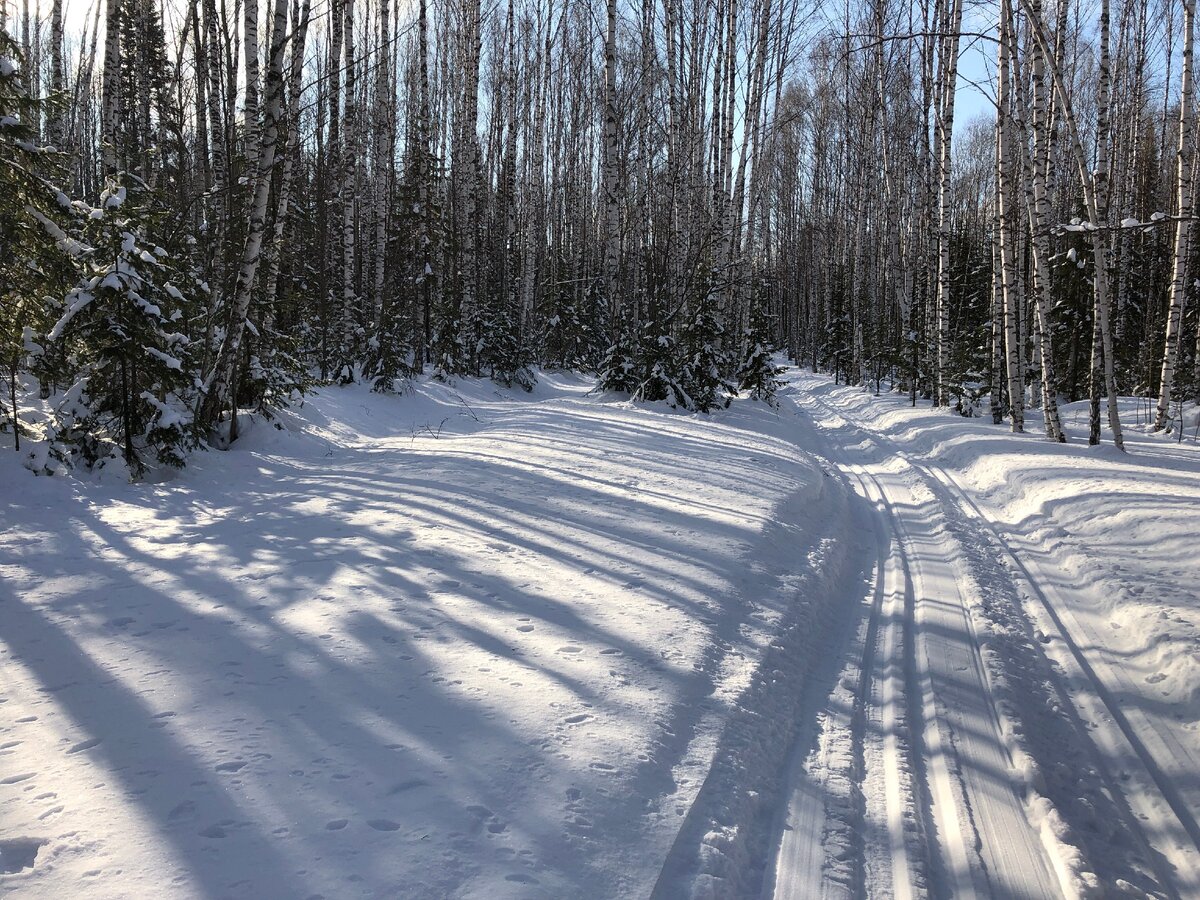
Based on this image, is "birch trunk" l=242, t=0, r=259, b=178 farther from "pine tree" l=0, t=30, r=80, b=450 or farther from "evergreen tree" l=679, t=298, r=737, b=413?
"evergreen tree" l=679, t=298, r=737, b=413

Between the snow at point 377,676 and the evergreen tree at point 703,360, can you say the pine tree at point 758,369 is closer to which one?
the evergreen tree at point 703,360

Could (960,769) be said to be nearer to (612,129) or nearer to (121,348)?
(121,348)

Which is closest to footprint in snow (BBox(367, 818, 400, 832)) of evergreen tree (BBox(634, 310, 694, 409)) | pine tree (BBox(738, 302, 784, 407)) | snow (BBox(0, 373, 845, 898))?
snow (BBox(0, 373, 845, 898))

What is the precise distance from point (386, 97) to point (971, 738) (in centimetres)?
2492

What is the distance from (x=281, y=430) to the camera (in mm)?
9977

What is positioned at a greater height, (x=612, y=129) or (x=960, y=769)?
(x=612, y=129)

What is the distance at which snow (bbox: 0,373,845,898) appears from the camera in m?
2.35

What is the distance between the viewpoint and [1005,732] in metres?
3.51

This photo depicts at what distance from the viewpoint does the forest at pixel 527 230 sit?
285 inches

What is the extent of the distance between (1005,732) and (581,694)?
2.16 metres

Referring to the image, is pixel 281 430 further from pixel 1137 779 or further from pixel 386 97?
pixel 386 97

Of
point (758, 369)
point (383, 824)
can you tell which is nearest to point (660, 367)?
point (758, 369)

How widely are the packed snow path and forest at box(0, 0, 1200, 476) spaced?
8.56 ft

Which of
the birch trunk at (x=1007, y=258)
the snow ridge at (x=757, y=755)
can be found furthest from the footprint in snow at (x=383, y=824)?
the birch trunk at (x=1007, y=258)
